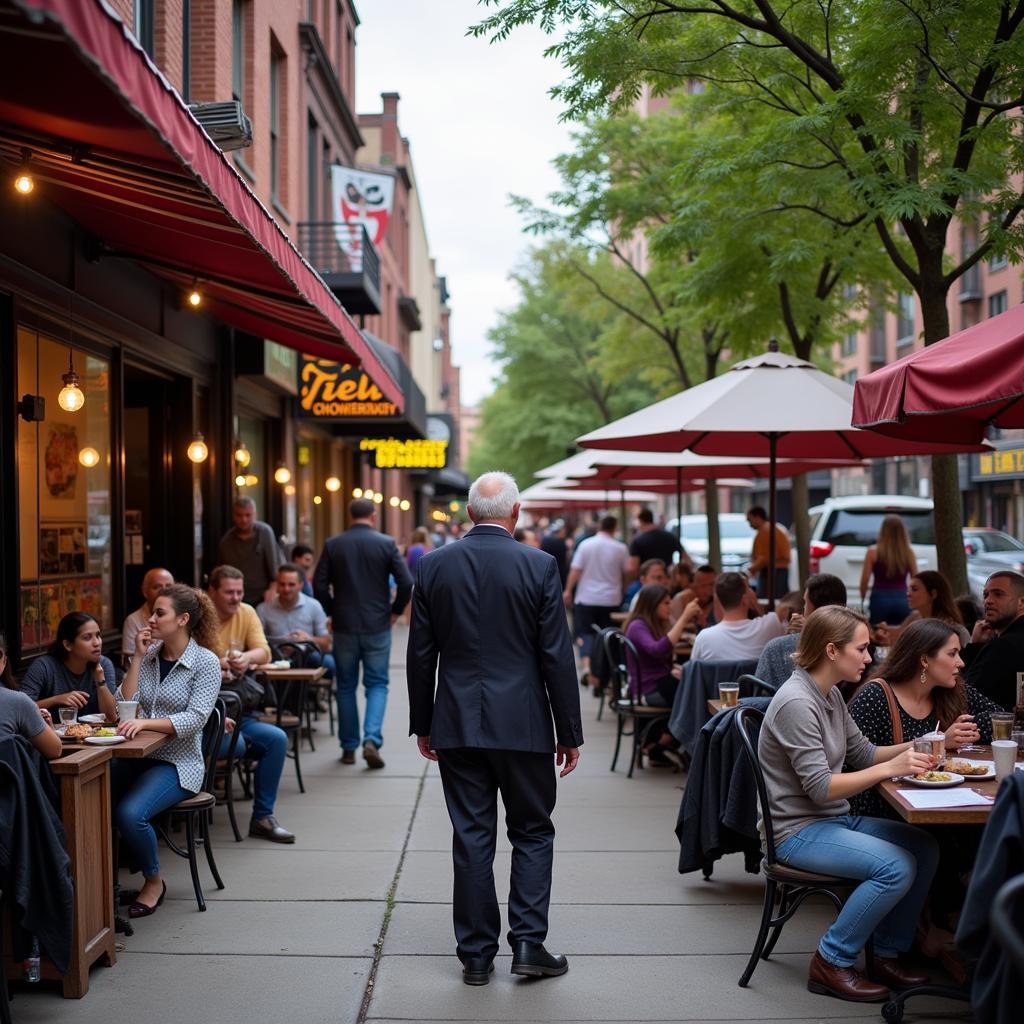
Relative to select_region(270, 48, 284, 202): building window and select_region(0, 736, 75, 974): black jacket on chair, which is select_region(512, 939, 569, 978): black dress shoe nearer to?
select_region(0, 736, 75, 974): black jacket on chair

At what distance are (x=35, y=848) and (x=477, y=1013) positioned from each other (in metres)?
1.73

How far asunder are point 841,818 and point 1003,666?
1625mm

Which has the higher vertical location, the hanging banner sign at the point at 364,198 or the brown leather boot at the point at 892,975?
the hanging banner sign at the point at 364,198

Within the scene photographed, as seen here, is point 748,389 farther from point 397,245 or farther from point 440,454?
point 397,245

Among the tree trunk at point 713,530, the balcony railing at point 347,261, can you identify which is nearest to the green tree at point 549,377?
the tree trunk at point 713,530

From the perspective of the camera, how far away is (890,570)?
11656 millimetres

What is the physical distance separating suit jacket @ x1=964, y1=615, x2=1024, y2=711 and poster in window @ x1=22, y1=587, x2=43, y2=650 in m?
5.60

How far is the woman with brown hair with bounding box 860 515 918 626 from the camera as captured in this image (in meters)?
11.6

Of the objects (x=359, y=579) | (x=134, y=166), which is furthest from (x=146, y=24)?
(x=134, y=166)

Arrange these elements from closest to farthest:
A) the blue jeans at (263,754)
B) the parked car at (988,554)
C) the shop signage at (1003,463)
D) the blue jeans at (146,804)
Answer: the blue jeans at (146,804) < the blue jeans at (263,754) < the parked car at (988,554) < the shop signage at (1003,463)

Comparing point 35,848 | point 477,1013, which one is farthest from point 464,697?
point 35,848

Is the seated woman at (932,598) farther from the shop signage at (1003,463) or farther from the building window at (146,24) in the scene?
the shop signage at (1003,463)

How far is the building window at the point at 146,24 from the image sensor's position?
33.9 feet

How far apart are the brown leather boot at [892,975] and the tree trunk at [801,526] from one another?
372 inches
